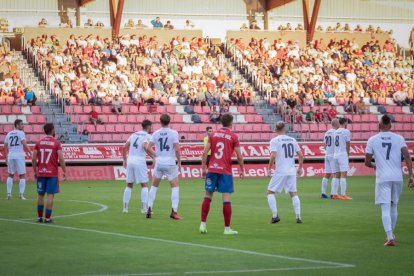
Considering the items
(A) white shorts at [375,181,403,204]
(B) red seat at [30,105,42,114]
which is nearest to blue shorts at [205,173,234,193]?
(A) white shorts at [375,181,403,204]

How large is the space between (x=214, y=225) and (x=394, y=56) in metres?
41.5

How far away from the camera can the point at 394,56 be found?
192 ft

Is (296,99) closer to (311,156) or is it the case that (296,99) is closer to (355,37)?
(311,156)

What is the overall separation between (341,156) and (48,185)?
36.9ft

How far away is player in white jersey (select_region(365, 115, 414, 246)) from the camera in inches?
586

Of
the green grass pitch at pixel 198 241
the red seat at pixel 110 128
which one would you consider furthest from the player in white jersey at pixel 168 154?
the red seat at pixel 110 128

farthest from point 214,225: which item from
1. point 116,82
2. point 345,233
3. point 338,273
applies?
point 116,82

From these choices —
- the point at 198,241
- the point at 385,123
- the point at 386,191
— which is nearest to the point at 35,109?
the point at 198,241

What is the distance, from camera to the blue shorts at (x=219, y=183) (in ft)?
56.1

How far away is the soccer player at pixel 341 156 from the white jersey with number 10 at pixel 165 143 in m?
8.59

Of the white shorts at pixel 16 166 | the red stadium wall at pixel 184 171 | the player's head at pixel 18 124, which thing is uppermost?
the player's head at pixel 18 124

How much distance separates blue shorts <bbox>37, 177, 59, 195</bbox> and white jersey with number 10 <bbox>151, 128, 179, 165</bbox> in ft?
8.02

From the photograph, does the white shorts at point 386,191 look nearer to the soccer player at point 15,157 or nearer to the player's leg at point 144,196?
the player's leg at point 144,196

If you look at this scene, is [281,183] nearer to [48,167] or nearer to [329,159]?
[48,167]
